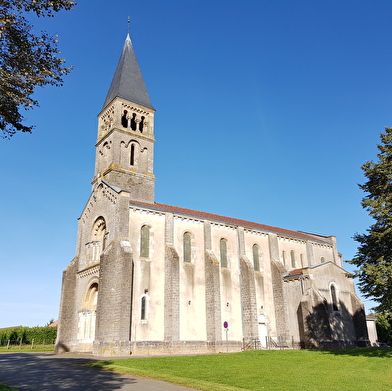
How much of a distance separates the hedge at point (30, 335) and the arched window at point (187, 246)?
30155mm

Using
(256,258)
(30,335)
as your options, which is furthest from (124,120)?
(30,335)

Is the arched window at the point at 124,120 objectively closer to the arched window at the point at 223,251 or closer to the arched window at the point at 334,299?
the arched window at the point at 223,251

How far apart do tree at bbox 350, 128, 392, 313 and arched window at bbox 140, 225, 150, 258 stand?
15455mm

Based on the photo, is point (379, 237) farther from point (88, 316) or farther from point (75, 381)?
point (88, 316)

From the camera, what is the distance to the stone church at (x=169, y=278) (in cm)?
2830

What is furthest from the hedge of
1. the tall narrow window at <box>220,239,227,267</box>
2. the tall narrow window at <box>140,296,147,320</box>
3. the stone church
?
the tall narrow window at <box>220,239,227,267</box>

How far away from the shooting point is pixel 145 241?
1211 inches

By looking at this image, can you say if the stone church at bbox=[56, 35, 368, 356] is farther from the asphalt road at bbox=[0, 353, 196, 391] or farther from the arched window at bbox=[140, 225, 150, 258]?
the asphalt road at bbox=[0, 353, 196, 391]

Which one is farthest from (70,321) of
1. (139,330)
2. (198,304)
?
(198,304)

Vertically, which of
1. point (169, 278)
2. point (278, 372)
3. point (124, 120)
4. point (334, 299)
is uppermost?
point (124, 120)

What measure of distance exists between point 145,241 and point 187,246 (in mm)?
4037

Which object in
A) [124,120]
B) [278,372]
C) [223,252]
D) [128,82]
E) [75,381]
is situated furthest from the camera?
[128,82]

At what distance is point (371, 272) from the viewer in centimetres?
1983

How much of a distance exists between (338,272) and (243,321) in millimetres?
10754
